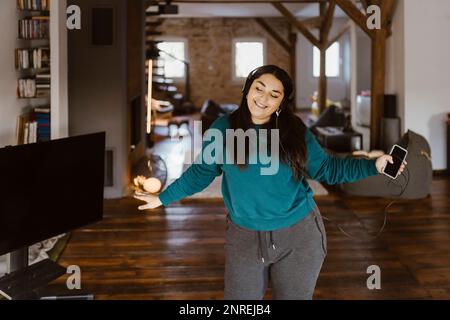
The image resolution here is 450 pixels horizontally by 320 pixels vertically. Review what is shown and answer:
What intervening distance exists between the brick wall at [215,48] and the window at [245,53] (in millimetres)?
168

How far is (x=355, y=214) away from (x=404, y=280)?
1.89 meters

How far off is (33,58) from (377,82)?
16.4 feet

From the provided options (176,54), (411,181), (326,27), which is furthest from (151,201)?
(176,54)

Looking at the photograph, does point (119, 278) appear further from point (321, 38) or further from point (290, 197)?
point (321, 38)

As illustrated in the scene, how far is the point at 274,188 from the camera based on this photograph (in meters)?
2.11

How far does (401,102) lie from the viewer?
8094mm

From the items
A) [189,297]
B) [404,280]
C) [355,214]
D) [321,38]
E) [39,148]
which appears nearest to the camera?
[39,148]

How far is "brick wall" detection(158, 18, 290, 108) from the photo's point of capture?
17781mm

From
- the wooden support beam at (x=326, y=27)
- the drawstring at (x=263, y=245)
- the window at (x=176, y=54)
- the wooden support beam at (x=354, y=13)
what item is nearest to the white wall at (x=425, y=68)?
the wooden support beam at (x=354, y=13)

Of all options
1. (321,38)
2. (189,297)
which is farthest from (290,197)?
(321,38)

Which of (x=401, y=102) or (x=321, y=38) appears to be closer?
(x=401, y=102)

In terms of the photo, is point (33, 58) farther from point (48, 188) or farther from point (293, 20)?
point (293, 20)

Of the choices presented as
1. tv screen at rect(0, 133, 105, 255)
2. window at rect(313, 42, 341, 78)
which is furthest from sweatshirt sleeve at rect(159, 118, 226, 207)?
window at rect(313, 42, 341, 78)
